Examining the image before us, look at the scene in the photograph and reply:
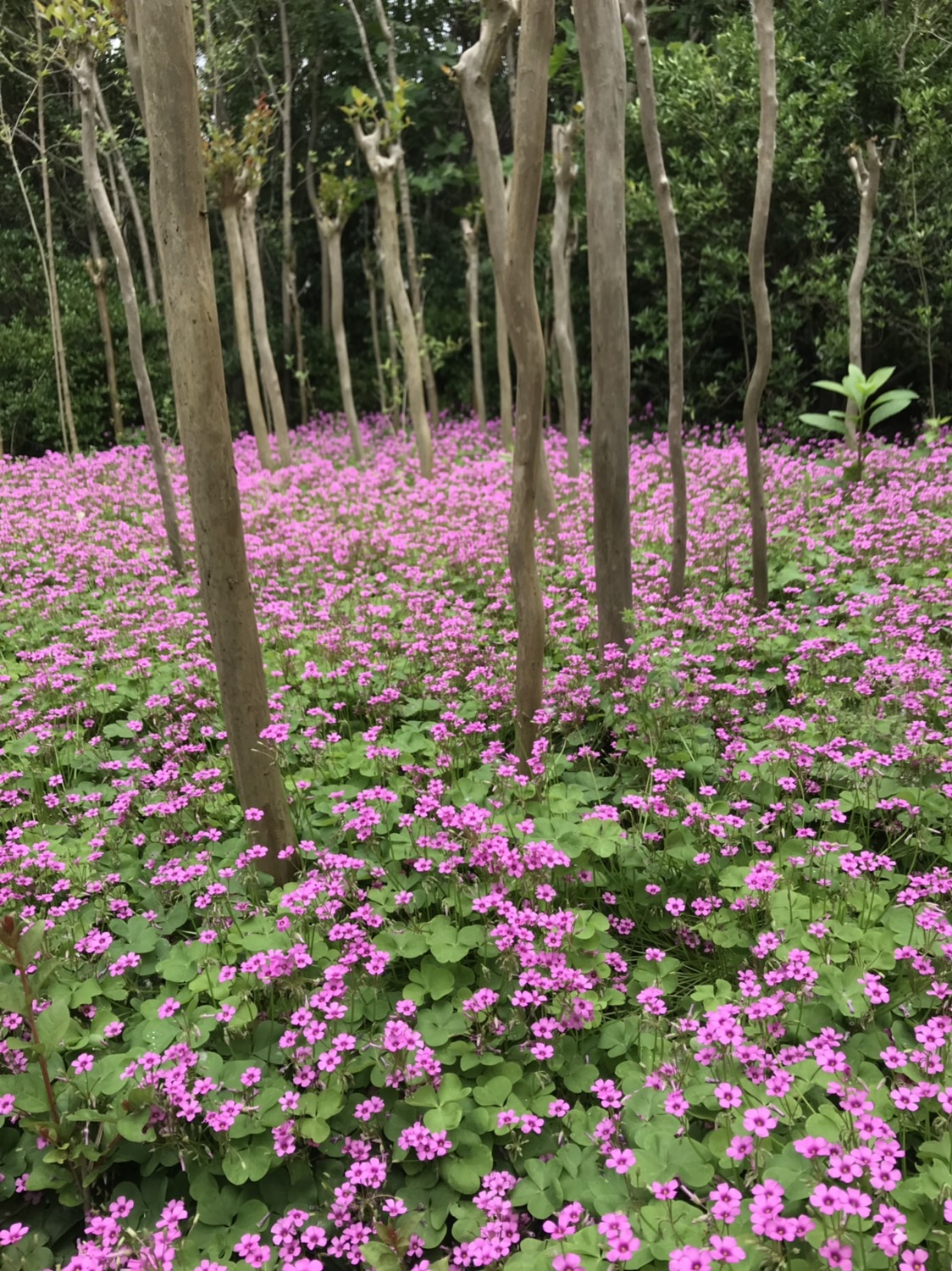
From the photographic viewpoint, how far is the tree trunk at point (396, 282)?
381 inches

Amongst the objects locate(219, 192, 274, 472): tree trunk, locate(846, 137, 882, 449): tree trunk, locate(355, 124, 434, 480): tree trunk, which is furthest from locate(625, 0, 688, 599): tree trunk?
locate(219, 192, 274, 472): tree trunk

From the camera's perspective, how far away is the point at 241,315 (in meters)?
11.0

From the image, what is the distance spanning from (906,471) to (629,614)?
16.6 ft

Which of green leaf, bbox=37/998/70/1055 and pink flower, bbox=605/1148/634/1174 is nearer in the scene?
pink flower, bbox=605/1148/634/1174

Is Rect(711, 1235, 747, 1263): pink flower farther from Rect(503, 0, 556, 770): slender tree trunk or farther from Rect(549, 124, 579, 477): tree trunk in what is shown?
Rect(549, 124, 579, 477): tree trunk

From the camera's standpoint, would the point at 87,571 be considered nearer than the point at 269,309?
Yes

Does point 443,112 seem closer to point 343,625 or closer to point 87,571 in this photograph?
point 87,571

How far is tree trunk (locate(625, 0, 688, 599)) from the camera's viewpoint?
4.42 metres

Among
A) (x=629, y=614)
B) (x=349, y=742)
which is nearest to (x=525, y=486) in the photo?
(x=629, y=614)

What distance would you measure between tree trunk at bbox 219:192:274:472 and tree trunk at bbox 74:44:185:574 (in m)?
3.58

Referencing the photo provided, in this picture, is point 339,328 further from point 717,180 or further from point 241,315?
point 717,180

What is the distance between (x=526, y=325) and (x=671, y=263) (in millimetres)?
2130

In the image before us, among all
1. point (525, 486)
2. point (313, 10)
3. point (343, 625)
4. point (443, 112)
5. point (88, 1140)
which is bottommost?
point (88, 1140)

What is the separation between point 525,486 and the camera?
3264mm
